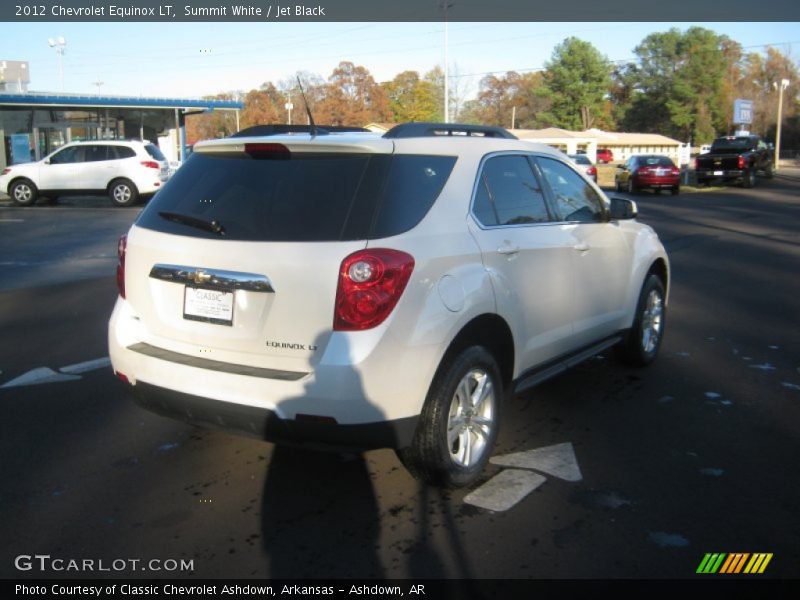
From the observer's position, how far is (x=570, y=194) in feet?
16.8

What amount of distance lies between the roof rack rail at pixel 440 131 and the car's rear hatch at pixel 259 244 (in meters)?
0.20

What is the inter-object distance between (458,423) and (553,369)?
3.51 ft

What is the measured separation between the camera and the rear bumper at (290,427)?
3363mm

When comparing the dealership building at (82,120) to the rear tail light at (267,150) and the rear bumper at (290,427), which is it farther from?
the rear bumper at (290,427)

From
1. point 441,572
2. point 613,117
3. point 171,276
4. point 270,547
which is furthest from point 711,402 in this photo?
point 613,117

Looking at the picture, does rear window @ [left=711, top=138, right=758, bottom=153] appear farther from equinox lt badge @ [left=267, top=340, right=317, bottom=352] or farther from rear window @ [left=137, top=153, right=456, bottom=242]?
equinox lt badge @ [left=267, top=340, right=317, bottom=352]

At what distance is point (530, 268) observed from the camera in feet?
14.1

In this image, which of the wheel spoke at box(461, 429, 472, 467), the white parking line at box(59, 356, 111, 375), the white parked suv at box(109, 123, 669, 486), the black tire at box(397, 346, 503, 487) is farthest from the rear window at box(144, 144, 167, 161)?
the wheel spoke at box(461, 429, 472, 467)

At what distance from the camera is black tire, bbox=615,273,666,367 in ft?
19.2

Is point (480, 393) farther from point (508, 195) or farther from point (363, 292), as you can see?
point (508, 195)

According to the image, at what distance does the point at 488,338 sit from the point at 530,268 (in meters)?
0.56

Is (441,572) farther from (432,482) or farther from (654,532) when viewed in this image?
(654,532)

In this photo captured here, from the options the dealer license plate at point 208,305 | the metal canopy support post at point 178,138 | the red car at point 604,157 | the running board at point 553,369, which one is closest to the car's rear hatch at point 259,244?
the dealer license plate at point 208,305

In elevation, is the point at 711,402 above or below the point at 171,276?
below
